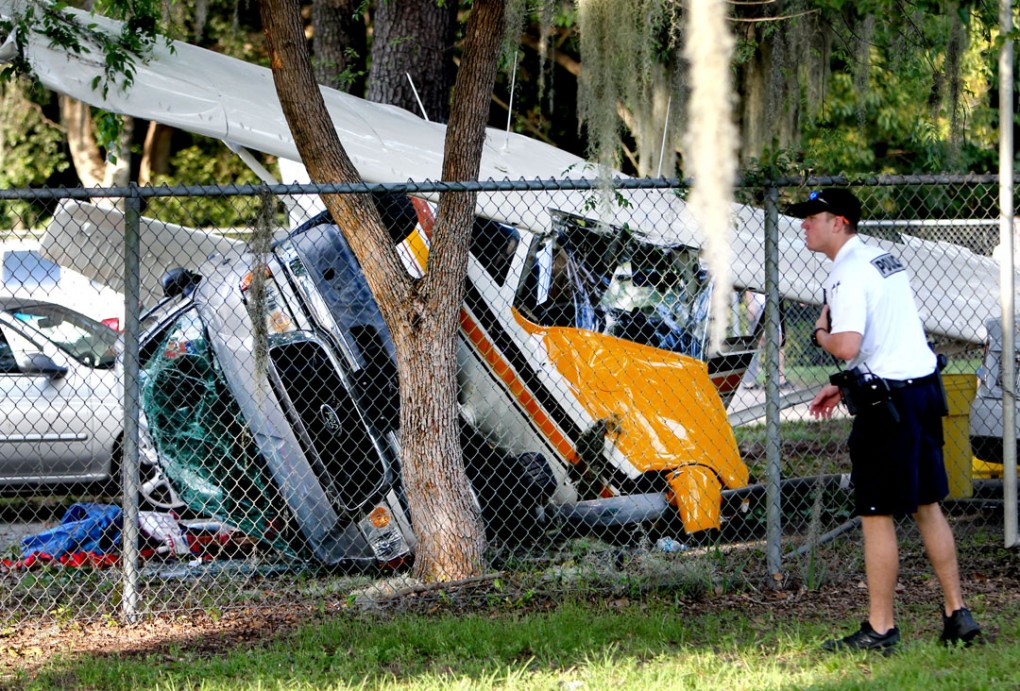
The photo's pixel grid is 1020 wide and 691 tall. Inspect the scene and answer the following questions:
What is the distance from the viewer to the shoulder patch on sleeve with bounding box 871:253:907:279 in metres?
4.21


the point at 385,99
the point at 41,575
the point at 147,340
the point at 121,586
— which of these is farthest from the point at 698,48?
the point at 385,99

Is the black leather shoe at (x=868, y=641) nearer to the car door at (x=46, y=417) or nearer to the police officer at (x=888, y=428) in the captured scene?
the police officer at (x=888, y=428)

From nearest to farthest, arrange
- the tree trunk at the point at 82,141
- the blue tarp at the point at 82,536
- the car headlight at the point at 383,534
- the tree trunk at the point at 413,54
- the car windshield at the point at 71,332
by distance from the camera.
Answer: the car headlight at the point at 383,534 → the blue tarp at the point at 82,536 → the car windshield at the point at 71,332 → the tree trunk at the point at 413,54 → the tree trunk at the point at 82,141

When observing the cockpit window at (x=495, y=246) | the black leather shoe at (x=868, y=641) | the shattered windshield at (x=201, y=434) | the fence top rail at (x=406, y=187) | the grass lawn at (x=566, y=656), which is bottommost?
the grass lawn at (x=566, y=656)

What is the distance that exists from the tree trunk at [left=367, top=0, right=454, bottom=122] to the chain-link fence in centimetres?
214

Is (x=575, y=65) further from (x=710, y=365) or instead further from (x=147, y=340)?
(x=147, y=340)

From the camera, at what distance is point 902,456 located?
415cm

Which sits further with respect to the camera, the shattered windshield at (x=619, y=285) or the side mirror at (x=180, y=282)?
the side mirror at (x=180, y=282)

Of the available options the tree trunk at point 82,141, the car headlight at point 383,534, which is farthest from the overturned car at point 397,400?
the tree trunk at point 82,141

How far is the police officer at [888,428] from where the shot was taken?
415 cm

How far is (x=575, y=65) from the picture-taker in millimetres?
16250

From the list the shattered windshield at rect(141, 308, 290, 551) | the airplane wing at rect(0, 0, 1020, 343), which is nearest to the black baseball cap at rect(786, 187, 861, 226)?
the airplane wing at rect(0, 0, 1020, 343)

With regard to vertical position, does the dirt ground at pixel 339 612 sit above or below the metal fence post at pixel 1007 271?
below

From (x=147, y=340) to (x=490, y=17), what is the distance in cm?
318
